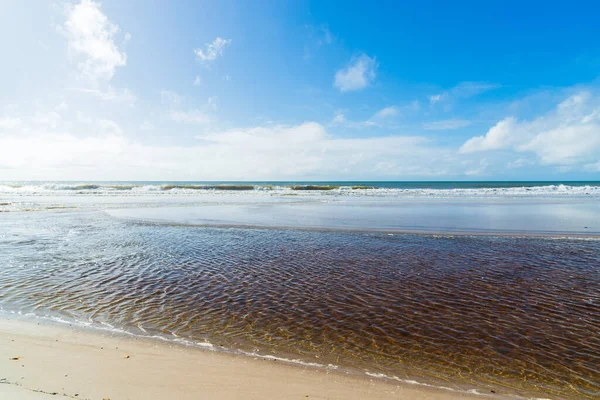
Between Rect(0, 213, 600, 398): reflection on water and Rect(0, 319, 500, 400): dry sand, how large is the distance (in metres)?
0.55

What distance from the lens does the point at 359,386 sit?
477 cm

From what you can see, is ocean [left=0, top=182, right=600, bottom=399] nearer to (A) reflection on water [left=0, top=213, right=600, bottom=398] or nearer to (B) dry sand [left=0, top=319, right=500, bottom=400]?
(A) reflection on water [left=0, top=213, right=600, bottom=398]

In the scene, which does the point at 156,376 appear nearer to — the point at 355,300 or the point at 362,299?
the point at 355,300

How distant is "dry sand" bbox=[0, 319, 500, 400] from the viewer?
448cm

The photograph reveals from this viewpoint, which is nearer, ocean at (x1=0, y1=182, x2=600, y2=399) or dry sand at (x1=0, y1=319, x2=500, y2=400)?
dry sand at (x1=0, y1=319, x2=500, y2=400)

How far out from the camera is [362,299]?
841cm

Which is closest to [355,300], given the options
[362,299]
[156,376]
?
[362,299]

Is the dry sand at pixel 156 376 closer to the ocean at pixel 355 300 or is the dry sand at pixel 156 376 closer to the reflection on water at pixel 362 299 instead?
the ocean at pixel 355 300

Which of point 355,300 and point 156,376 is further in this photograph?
point 355,300

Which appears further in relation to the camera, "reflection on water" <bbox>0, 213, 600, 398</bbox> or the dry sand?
"reflection on water" <bbox>0, 213, 600, 398</bbox>

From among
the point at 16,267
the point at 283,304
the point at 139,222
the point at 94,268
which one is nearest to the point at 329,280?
the point at 283,304

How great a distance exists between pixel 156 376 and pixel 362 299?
205 inches

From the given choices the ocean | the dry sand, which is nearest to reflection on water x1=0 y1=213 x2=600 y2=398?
the ocean

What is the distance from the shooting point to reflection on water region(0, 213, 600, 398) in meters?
5.62
